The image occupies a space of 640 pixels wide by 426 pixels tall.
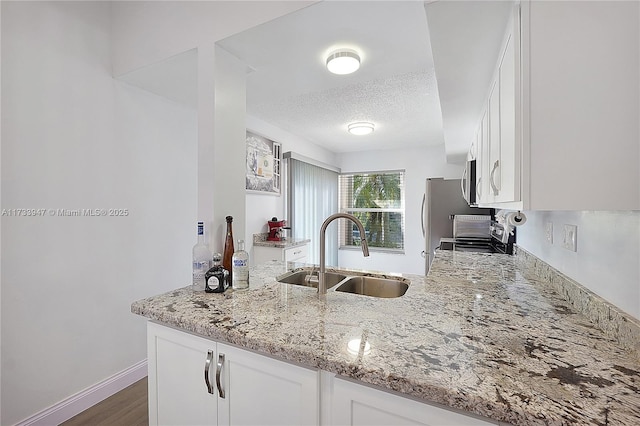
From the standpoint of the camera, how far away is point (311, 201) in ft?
14.6

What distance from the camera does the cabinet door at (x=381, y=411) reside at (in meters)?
0.64

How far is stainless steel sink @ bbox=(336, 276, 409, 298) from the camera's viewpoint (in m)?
1.51

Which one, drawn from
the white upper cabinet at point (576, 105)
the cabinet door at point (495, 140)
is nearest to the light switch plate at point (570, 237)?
the cabinet door at point (495, 140)

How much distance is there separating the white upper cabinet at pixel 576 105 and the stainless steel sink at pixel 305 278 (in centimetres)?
100

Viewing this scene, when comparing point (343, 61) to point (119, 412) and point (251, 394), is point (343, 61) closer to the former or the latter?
point (251, 394)

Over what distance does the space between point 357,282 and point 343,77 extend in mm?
1529

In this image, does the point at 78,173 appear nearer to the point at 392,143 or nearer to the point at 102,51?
the point at 102,51

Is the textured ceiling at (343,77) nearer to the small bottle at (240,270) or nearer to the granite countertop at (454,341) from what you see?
the small bottle at (240,270)

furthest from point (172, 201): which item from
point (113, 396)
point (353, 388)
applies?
point (353, 388)

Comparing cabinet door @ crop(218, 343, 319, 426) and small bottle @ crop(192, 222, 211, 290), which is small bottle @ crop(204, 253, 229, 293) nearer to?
small bottle @ crop(192, 222, 211, 290)

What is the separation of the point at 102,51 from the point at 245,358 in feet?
7.27

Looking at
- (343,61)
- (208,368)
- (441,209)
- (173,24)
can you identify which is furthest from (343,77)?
Result: (441,209)

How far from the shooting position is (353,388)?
738 mm

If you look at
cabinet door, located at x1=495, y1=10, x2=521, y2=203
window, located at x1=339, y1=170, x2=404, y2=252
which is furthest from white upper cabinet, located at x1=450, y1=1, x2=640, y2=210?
window, located at x1=339, y1=170, x2=404, y2=252
